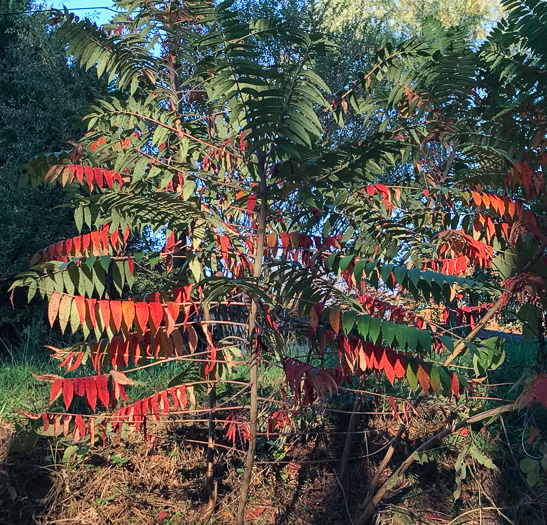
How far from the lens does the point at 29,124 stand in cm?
911

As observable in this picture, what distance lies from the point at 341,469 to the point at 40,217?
248 inches

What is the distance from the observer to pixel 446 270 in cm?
344

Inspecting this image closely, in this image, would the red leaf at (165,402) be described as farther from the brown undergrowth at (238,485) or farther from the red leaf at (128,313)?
the brown undergrowth at (238,485)

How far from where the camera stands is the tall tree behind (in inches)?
332

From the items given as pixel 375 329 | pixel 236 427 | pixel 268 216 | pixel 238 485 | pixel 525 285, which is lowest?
pixel 238 485

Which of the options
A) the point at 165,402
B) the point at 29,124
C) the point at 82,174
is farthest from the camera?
the point at 29,124

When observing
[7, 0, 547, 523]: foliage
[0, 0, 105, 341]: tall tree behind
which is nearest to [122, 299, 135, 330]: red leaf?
[7, 0, 547, 523]: foliage

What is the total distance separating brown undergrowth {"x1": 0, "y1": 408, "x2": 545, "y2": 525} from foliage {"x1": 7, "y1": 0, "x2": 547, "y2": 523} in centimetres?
43

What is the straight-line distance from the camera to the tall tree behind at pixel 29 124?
845cm

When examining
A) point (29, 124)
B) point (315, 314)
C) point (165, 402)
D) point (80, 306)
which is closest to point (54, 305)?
point (80, 306)

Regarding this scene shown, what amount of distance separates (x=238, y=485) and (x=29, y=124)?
287 inches

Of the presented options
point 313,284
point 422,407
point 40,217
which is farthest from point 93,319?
point 40,217

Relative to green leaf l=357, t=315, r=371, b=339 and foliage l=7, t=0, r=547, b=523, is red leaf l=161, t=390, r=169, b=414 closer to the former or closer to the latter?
foliage l=7, t=0, r=547, b=523

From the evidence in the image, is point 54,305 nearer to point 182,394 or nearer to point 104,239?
point 182,394
